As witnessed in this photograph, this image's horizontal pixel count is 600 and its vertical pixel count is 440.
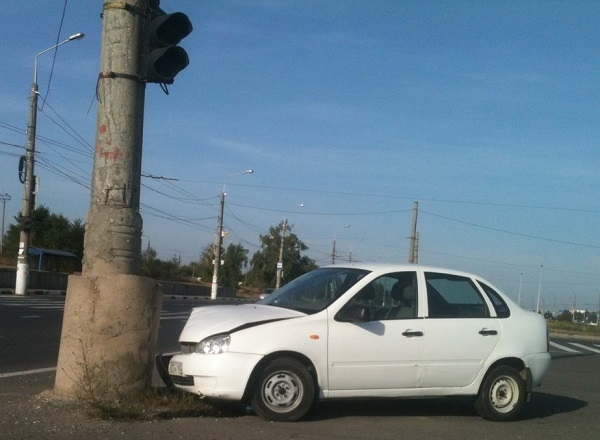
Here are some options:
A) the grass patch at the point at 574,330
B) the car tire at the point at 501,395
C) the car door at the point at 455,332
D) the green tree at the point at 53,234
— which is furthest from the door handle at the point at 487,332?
the green tree at the point at 53,234

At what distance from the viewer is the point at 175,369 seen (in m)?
7.40

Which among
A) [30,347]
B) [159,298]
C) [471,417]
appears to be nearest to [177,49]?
[159,298]

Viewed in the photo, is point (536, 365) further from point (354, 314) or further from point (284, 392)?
point (284, 392)

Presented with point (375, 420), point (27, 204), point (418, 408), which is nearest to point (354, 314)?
point (375, 420)

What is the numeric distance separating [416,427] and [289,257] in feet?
179

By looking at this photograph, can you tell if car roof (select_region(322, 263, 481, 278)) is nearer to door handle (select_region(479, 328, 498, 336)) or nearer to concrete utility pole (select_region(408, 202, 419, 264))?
door handle (select_region(479, 328, 498, 336))

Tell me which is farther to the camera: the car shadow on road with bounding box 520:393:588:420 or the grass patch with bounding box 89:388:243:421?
the car shadow on road with bounding box 520:393:588:420

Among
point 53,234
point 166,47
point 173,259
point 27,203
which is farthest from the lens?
point 173,259

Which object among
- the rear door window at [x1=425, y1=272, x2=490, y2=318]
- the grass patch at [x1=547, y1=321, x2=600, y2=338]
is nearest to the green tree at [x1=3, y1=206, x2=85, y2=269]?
the grass patch at [x1=547, y1=321, x2=600, y2=338]

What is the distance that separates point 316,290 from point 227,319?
1.20 m

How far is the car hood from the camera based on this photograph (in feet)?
24.0

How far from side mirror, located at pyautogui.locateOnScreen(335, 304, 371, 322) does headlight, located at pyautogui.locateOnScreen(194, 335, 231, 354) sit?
1169mm

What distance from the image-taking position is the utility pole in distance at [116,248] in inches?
281

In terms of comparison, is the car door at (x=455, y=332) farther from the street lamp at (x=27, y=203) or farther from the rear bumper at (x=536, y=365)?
the street lamp at (x=27, y=203)
